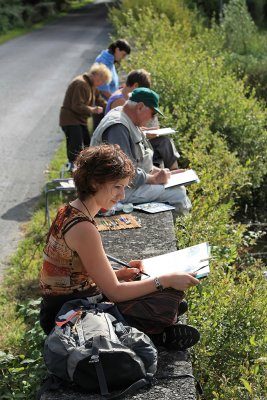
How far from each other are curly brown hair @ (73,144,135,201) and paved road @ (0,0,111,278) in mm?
3269

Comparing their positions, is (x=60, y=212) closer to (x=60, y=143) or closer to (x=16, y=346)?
(x=16, y=346)

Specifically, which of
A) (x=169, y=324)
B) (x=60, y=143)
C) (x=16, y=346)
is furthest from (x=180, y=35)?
(x=169, y=324)

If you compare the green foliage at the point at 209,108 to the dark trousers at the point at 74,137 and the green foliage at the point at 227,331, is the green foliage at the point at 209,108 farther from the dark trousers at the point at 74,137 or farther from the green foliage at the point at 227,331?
the green foliage at the point at 227,331

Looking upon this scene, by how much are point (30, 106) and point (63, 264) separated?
1182 centimetres

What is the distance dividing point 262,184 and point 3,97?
7730 millimetres

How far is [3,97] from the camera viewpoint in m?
16.3

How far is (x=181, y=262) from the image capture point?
14.8 ft

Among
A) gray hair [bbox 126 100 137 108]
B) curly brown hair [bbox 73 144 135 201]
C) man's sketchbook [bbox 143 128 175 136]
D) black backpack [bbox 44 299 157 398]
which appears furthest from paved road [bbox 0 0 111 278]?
black backpack [bbox 44 299 157 398]

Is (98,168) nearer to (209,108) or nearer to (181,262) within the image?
(181,262)

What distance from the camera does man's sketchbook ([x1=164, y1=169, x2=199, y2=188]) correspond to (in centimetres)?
668

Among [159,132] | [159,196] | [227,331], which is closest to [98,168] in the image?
[227,331]

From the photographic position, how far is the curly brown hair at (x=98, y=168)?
4.04 m

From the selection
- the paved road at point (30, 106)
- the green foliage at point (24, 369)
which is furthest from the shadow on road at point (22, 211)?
the green foliage at point (24, 369)

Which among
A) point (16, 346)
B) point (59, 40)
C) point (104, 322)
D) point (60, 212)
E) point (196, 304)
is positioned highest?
point (60, 212)
